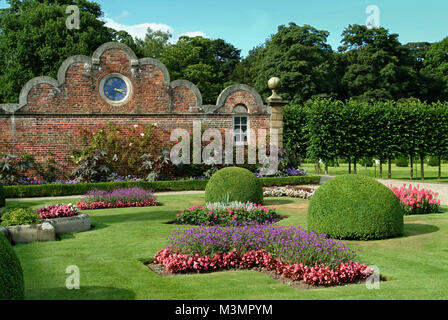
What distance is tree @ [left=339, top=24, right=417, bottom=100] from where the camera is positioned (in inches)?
1635

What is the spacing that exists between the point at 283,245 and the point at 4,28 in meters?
32.7

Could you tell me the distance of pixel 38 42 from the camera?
103 feet

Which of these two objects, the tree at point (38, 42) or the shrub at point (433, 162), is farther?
the shrub at point (433, 162)

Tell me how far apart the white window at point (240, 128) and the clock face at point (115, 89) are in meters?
5.51

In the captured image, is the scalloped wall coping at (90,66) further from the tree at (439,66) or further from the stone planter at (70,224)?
the tree at (439,66)

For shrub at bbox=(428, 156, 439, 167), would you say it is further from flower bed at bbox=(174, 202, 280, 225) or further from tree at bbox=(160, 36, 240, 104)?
flower bed at bbox=(174, 202, 280, 225)

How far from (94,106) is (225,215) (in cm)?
1201

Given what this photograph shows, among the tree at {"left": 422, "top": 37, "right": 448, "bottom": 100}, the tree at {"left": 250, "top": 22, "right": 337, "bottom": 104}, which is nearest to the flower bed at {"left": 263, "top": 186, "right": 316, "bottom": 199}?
the tree at {"left": 250, "top": 22, "right": 337, "bottom": 104}

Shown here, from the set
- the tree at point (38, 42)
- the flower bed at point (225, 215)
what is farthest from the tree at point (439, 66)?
the flower bed at point (225, 215)

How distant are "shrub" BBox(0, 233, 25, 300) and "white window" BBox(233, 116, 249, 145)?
18655mm

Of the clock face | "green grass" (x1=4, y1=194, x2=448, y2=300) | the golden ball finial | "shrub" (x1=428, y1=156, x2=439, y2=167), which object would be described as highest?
the golden ball finial

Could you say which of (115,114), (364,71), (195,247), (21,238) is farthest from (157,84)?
(364,71)

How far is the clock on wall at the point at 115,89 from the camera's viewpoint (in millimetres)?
21188

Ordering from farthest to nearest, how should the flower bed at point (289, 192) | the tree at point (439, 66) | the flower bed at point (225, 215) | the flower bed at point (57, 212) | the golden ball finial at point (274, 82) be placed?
the tree at point (439, 66), the golden ball finial at point (274, 82), the flower bed at point (289, 192), the flower bed at point (225, 215), the flower bed at point (57, 212)
